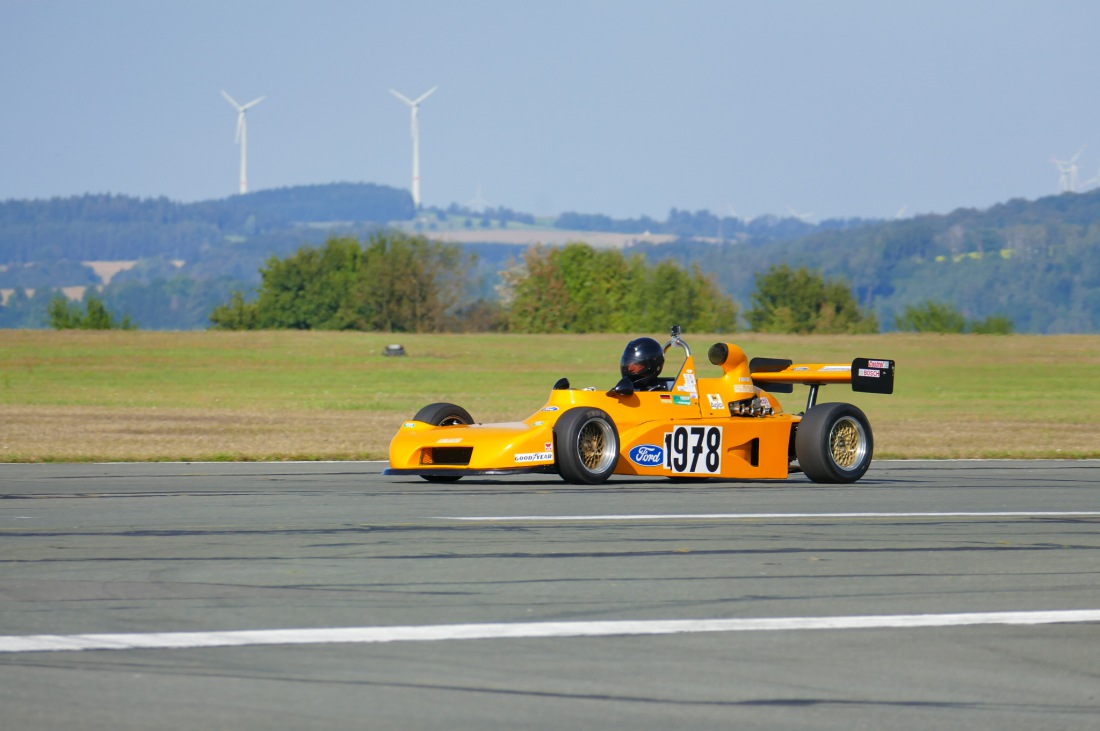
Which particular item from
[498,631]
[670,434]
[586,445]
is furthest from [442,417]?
[498,631]

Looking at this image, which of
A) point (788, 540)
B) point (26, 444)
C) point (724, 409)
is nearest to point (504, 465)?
point (724, 409)

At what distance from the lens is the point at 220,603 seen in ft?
24.9

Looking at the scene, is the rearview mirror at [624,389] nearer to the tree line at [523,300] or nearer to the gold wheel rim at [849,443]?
the gold wheel rim at [849,443]

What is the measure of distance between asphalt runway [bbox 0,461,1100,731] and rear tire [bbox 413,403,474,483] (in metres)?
2.34

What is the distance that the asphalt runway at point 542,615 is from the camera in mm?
5762

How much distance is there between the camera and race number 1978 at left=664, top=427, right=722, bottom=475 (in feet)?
49.6

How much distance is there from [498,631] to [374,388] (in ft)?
129

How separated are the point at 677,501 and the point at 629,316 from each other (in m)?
115

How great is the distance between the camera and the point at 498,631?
7.01 metres

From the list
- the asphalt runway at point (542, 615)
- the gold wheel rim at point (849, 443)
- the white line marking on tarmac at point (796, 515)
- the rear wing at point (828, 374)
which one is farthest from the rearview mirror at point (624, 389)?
the white line marking on tarmac at point (796, 515)

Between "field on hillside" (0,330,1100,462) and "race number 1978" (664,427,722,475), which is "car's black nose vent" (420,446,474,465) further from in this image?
"field on hillside" (0,330,1100,462)

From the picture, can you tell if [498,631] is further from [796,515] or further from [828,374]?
[828,374]

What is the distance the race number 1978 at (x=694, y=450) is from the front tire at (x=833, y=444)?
894mm

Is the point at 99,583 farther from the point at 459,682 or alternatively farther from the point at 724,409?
the point at 724,409
